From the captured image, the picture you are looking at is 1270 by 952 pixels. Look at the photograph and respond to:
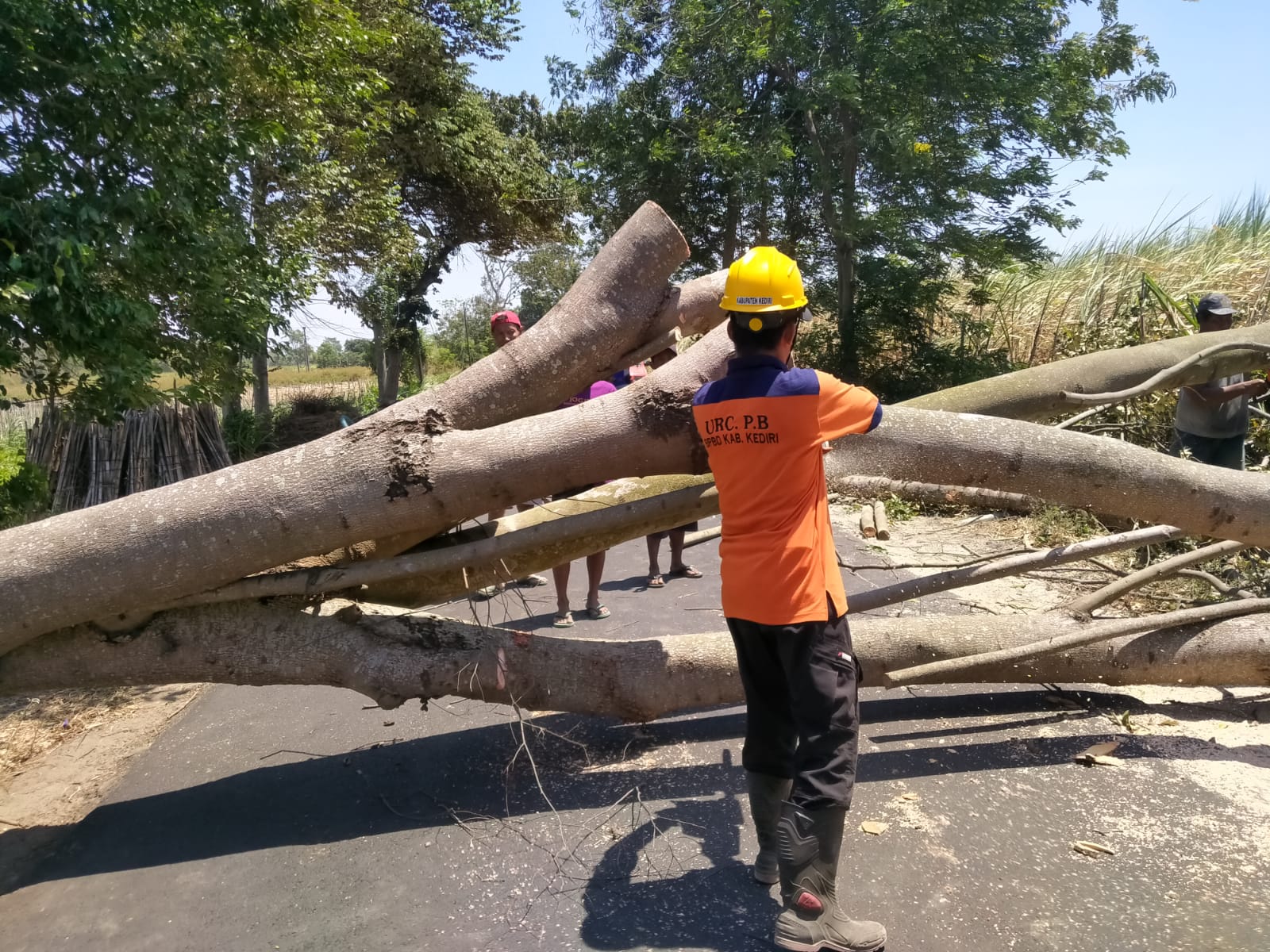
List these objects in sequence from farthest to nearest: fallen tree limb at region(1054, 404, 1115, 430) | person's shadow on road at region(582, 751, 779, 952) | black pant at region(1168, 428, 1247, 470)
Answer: black pant at region(1168, 428, 1247, 470), fallen tree limb at region(1054, 404, 1115, 430), person's shadow on road at region(582, 751, 779, 952)

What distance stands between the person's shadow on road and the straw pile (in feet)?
24.3

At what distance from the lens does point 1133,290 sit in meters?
7.84

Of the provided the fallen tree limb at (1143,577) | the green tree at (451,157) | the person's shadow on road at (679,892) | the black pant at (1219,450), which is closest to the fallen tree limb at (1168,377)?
the fallen tree limb at (1143,577)

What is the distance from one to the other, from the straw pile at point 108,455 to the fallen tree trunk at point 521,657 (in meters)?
6.09

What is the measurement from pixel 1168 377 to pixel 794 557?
223 cm

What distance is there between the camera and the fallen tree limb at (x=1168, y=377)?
3.33m

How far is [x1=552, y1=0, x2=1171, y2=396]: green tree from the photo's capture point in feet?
33.7

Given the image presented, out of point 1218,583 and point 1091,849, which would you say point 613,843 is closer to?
point 1091,849

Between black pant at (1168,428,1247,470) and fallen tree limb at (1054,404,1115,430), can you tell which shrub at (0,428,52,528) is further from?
black pant at (1168,428,1247,470)

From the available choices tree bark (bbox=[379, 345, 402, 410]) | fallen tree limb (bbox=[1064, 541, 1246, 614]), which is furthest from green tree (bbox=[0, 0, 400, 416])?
tree bark (bbox=[379, 345, 402, 410])

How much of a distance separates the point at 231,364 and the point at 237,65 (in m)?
2.40

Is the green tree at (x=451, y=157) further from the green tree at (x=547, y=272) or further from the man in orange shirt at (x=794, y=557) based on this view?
the man in orange shirt at (x=794, y=557)

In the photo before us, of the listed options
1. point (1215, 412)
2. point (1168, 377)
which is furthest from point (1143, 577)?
point (1215, 412)

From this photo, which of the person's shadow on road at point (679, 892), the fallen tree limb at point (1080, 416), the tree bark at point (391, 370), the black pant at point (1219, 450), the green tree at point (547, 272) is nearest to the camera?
the person's shadow on road at point (679, 892)
